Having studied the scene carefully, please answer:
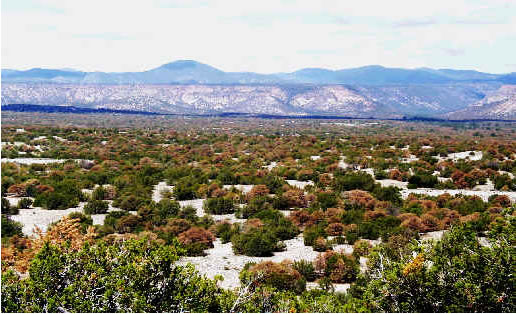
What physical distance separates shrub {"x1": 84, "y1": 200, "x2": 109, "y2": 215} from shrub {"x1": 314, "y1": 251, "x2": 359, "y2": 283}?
10699 mm

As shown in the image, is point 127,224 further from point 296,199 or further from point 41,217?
point 296,199

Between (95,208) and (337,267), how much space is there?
11671mm

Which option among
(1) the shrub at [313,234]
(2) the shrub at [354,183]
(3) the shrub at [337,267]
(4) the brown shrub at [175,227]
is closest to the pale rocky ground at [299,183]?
(2) the shrub at [354,183]

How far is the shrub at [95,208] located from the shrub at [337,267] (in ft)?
35.1

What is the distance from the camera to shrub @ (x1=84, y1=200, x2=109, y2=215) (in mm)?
19503

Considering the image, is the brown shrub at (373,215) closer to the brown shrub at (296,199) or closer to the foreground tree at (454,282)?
the brown shrub at (296,199)

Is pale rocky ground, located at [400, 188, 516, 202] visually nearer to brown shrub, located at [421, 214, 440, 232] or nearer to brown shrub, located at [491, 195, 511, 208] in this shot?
brown shrub, located at [491, 195, 511, 208]

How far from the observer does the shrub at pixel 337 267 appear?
1223cm

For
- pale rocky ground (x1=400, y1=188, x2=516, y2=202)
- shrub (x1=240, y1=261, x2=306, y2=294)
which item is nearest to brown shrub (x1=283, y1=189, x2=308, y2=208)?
pale rocky ground (x1=400, y1=188, x2=516, y2=202)

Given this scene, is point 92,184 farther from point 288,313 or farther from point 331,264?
point 288,313

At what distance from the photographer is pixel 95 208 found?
19.7 meters

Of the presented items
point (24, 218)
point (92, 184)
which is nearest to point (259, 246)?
point (24, 218)

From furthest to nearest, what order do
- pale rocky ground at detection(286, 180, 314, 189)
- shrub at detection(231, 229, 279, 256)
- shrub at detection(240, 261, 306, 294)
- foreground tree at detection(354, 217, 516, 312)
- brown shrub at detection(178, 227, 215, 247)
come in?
pale rocky ground at detection(286, 180, 314, 189)
brown shrub at detection(178, 227, 215, 247)
shrub at detection(231, 229, 279, 256)
shrub at detection(240, 261, 306, 294)
foreground tree at detection(354, 217, 516, 312)

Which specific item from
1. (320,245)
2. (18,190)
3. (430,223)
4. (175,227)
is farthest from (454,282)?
(18,190)
